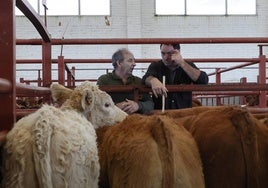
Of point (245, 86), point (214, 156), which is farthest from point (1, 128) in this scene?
point (245, 86)

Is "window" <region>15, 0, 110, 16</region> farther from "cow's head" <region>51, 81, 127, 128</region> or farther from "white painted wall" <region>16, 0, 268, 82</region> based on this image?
"cow's head" <region>51, 81, 127, 128</region>

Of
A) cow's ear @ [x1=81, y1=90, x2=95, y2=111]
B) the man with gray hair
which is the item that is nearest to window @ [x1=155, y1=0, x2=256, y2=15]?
the man with gray hair

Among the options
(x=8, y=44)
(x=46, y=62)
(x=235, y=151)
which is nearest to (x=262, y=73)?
(x=46, y=62)

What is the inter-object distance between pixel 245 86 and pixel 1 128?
2322 millimetres

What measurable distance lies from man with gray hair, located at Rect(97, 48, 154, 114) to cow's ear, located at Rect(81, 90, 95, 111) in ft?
3.10

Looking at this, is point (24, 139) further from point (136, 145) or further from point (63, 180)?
point (136, 145)

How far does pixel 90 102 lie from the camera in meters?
2.99

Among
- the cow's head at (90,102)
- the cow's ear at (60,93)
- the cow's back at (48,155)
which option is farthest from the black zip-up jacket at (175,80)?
the cow's back at (48,155)

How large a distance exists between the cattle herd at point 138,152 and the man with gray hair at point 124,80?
3.76 feet

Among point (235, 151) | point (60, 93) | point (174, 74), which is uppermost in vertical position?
point (174, 74)

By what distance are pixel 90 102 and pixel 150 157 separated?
90cm

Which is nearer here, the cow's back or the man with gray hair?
the cow's back

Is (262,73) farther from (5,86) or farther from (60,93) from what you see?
(5,86)

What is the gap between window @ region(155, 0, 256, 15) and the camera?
15.6 metres
